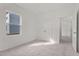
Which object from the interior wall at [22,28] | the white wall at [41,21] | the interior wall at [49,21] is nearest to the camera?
the interior wall at [22,28]

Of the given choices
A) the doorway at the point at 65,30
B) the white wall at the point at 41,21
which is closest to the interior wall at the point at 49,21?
the white wall at the point at 41,21

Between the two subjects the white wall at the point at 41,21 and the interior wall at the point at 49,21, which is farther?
the interior wall at the point at 49,21

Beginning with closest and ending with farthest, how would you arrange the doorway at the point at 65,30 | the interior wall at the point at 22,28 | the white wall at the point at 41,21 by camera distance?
the interior wall at the point at 22,28
the white wall at the point at 41,21
the doorway at the point at 65,30

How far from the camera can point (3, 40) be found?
3865 millimetres

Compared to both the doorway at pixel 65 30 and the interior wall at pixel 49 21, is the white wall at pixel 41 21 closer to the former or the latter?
the interior wall at pixel 49 21

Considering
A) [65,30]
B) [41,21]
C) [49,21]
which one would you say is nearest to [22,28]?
[41,21]

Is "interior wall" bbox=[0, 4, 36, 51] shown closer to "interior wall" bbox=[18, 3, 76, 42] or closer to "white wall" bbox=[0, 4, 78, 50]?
"white wall" bbox=[0, 4, 78, 50]

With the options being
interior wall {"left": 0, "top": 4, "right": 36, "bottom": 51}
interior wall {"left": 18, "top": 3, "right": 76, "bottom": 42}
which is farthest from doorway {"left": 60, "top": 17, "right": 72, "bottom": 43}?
interior wall {"left": 0, "top": 4, "right": 36, "bottom": 51}

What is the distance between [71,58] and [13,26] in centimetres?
332

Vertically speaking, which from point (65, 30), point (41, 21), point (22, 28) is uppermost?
point (41, 21)

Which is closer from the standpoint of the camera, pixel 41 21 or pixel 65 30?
pixel 41 21

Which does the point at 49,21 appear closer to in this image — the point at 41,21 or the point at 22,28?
the point at 41,21

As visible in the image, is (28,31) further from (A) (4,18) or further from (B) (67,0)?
(B) (67,0)

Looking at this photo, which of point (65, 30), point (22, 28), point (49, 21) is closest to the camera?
point (22, 28)
